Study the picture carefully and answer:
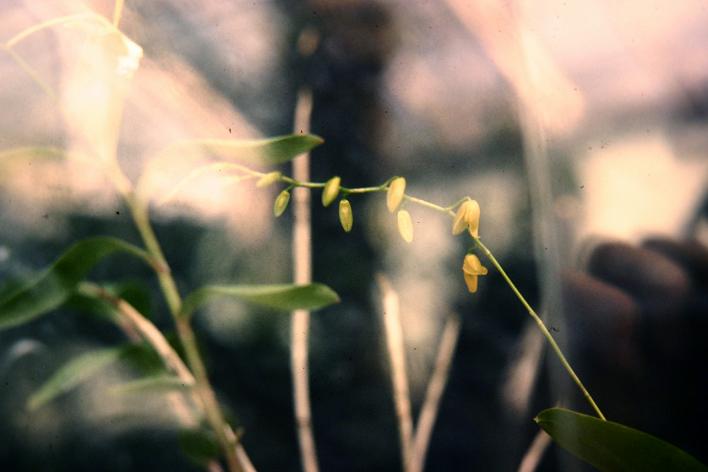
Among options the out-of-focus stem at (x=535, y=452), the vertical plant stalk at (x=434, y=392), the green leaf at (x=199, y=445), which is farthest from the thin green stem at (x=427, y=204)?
the green leaf at (x=199, y=445)

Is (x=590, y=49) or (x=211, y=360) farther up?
(x=590, y=49)

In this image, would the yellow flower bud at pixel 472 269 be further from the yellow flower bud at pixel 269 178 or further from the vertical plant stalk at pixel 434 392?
the yellow flower bud at pixel 269 178

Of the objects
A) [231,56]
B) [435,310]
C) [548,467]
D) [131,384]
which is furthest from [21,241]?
[548,467]

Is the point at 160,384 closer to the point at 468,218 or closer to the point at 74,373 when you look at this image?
the point at 74,373

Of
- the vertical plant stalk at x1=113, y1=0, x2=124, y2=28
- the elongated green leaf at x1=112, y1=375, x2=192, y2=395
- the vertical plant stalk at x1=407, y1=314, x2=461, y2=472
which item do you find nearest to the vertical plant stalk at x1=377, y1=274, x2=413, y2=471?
the vertical plant stalk at x1=407, y1=314, x2=461, y2=472

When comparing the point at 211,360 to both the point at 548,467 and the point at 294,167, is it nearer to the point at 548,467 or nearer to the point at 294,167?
the point at 294,167

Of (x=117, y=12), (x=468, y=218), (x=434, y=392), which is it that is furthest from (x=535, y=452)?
(x=117, y=12)

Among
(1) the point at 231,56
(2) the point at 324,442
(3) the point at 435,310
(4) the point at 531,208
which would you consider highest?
(1) the point at 231,56
